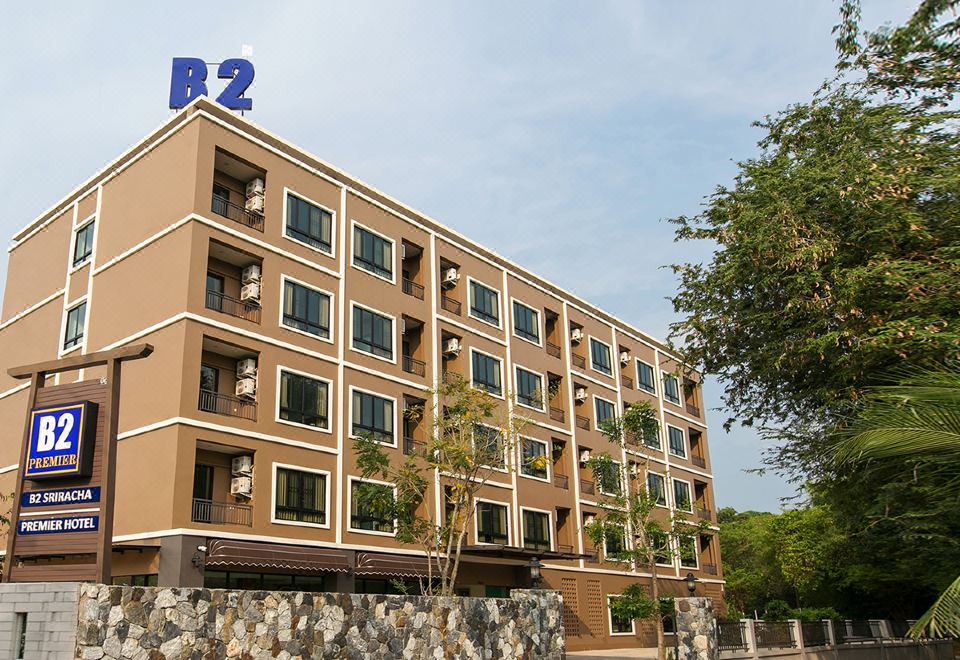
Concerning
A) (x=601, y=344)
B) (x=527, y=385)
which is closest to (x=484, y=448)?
(x=527, y=385)

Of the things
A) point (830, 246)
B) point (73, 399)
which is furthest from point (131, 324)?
point (830, 246)

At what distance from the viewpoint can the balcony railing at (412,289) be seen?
31.5 m

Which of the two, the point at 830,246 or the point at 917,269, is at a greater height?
the point at 830,246

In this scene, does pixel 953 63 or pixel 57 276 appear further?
pixel 57 276

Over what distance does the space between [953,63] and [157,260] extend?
20.6 meters

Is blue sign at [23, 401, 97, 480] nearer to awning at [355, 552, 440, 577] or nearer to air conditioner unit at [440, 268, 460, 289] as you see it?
awning at [355, 552, 440, 577]

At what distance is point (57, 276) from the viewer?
1148 inches

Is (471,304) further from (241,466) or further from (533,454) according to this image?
(241,466)

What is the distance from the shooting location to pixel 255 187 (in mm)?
26625

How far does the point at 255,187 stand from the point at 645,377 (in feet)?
93.1

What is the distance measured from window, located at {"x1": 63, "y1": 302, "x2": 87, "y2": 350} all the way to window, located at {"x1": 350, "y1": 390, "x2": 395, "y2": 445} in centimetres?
898

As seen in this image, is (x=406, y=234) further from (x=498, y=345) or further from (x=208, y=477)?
(x=208, y=477)

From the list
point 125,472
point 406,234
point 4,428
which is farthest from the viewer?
point 406,234

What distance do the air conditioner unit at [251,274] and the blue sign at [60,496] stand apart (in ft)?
46.5
